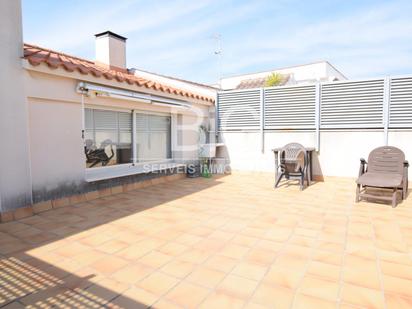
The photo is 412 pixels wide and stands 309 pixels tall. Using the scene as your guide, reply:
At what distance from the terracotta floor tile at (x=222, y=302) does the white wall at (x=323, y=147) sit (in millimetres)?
7345

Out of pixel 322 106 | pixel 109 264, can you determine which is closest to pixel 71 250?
pixel 109 264

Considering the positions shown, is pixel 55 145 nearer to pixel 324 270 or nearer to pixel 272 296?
pixel 272 296

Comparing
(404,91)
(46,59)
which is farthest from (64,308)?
(404,91)

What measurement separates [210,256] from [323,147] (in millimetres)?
6780

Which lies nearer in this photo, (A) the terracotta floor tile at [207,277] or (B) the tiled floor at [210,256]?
(B) the tiled floor at [210,256]

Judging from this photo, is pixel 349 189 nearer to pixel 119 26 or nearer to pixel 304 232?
pixel 304 232

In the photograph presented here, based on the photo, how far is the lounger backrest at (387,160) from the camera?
22.6 feet

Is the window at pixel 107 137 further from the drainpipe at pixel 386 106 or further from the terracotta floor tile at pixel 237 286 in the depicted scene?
the drainpipe at pixel 386 106

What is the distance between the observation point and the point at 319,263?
346 cm

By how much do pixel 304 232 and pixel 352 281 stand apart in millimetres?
1558

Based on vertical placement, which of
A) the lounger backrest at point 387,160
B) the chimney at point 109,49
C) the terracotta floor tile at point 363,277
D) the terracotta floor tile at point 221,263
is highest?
the chimney at point 109,49

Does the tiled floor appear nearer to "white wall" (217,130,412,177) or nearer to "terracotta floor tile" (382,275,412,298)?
"terracotta floor tile" (382,275,412,298)

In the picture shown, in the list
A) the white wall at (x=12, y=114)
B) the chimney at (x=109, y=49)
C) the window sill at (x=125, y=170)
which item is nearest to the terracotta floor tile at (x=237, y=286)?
the white wall at (x=12, y=114)

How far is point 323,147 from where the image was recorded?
29.5ft
